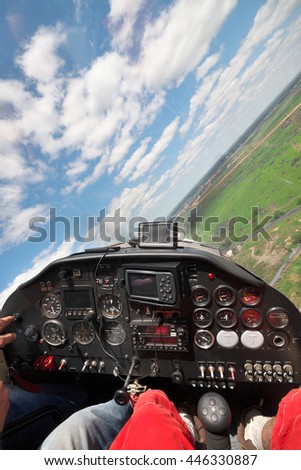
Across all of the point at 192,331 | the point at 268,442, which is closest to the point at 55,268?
the point at 192,331

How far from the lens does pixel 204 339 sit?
8.37 ft

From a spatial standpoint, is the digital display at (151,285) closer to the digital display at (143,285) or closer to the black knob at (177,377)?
the digital display at (143,285)

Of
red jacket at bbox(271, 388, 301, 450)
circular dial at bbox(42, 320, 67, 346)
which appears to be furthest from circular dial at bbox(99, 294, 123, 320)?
red jacket at bbox(271, 388, 301, 450)

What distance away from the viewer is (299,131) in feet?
95.1

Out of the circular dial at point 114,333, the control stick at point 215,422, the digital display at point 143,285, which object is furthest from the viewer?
the circular dial at point 114,333

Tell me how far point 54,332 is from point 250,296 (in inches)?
89.5

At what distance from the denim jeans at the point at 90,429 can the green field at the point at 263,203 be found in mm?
1717

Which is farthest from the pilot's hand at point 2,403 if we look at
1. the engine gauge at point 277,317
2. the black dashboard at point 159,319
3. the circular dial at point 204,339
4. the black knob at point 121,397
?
the engine gauge at point 277,317

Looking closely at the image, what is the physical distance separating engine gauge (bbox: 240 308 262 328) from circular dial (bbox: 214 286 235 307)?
0.16 m

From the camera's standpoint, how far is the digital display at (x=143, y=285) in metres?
2.38

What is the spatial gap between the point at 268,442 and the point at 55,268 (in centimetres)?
247

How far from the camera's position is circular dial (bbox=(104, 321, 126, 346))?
2.75 m

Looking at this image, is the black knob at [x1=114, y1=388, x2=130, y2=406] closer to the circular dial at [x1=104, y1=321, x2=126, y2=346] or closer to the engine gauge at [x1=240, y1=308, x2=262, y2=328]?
the circular dial at [x1=104, y1=321, x2=126, y2=346]
